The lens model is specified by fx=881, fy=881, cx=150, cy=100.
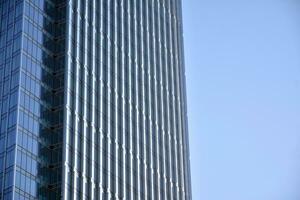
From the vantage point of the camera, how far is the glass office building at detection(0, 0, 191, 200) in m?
113

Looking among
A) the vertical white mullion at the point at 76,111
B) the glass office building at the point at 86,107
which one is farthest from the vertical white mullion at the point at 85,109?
the vertical white mullion at the point at 76,111

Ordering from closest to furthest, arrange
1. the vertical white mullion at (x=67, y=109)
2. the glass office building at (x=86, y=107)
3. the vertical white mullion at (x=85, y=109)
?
the vertical white mullion at (x=67, y=109)
the glass office building at (x=86, y=107)
the vertical white mullion at (x=85, y=109)

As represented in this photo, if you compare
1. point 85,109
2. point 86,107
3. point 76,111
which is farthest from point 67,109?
point 86,107

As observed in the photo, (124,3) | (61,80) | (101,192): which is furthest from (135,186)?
(124,3)

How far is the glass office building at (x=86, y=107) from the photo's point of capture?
113438 mm

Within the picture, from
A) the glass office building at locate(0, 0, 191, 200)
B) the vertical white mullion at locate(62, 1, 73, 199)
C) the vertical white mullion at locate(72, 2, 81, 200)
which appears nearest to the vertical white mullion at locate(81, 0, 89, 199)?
the glass office building at locate(0, 0, 191, 200)

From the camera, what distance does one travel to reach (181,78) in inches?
6688

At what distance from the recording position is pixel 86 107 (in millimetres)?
124625

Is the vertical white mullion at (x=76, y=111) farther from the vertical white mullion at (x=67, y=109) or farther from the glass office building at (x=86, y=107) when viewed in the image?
the vertical white mullion at (x=67, y=109)

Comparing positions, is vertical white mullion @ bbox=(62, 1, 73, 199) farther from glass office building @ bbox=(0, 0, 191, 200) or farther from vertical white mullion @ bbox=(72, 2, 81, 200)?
vertical white mullion @ bbox=(72, 2, 81, 200)

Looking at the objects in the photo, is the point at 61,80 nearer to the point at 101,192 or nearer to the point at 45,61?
the point at 45,61

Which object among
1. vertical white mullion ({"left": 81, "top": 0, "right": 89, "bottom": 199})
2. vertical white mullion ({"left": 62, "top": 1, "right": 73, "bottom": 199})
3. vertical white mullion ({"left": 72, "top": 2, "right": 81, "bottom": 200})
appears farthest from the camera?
vertical white mullion ({"left": 81, "top": 0, "right": 89, "bottom": 199})

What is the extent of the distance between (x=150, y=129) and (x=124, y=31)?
56.0 ft

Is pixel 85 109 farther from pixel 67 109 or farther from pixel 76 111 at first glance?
pixel 67 109
